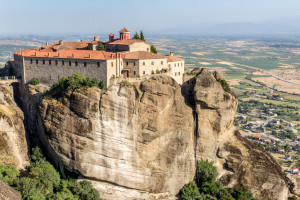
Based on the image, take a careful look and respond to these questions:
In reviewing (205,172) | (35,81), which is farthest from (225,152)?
(35,81)

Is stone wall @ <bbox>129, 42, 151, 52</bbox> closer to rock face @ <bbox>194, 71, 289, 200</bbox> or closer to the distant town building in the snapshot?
the distant town building

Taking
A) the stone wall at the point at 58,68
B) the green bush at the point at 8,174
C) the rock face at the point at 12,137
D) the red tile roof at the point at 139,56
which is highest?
the red tile roof at the point at 139,56

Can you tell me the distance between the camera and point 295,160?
3615 inches

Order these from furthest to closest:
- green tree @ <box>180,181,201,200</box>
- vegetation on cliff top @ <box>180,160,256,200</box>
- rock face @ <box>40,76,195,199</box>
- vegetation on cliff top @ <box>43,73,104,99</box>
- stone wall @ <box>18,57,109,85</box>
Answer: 1. vegetation on cliff top @ <box>180,160,256,200</box>
2. green tree @ <box>180,181,201,200</box>
3. stone wall @ <box>18,57,109,85</box>
4. vegetation on cliff top @ <box>43,73,104,99</box>
5. rock face @ <box>40,76,195,199</box>

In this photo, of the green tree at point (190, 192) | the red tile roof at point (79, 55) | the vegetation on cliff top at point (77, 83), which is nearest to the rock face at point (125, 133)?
the vegetation on cliff top at point (77, 83)

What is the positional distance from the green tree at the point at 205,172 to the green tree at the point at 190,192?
160 cm

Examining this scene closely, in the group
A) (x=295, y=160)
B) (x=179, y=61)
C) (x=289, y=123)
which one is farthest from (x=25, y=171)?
(x=289, y=123)

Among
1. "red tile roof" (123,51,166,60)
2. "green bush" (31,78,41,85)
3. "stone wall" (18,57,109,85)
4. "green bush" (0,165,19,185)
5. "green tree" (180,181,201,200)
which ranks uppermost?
"red tile roof" (123,51,166,60)

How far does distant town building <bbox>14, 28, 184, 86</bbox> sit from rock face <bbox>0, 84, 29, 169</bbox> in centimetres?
658

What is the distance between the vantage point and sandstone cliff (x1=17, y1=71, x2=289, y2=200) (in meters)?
44.1

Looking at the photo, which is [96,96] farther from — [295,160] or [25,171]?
[295,160]

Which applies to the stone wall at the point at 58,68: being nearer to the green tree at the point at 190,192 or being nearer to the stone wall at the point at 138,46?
the stone wall at the point at 138,46

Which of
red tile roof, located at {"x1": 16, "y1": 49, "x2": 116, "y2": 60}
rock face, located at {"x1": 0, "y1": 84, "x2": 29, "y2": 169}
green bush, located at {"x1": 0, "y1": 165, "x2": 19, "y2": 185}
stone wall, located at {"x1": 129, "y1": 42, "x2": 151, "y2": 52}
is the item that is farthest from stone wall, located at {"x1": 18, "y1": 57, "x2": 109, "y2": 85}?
green bush, located at {"x1": 0, "y1": 165, "x2": 19, "y2": 185}

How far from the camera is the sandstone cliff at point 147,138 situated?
44.1 meters
